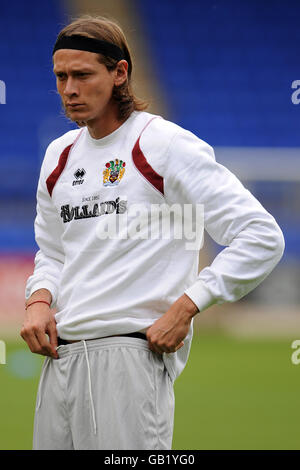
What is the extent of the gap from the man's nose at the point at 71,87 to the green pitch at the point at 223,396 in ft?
9.98

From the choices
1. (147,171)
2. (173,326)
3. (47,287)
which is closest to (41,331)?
(47,287)

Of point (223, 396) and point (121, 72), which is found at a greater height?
point (121, 72)

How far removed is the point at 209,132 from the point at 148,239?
1280 cm

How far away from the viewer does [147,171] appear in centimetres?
245

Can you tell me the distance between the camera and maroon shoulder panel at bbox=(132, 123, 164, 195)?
2443 mm

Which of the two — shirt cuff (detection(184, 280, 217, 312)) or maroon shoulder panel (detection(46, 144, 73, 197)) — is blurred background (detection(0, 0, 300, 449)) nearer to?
maroon shoulder panel (detection(46, 144, 73, 197))

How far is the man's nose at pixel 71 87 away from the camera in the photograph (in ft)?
8.22

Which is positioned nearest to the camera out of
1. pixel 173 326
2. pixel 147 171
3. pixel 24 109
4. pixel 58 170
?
pixel 173 326

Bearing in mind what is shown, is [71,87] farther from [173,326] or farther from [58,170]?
[173,326]

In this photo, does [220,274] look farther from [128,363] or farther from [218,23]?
[218,23]

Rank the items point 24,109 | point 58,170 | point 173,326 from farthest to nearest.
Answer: point 24,109, point 58,170, point 173,326

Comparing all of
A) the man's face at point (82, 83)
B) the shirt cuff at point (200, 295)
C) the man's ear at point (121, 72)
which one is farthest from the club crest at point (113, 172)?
the shirt cuff at point (200, 295)

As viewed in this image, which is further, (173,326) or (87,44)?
(87,44)

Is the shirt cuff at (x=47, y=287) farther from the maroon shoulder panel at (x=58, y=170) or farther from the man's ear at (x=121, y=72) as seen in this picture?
the man's ear at (x=121, y=72)
